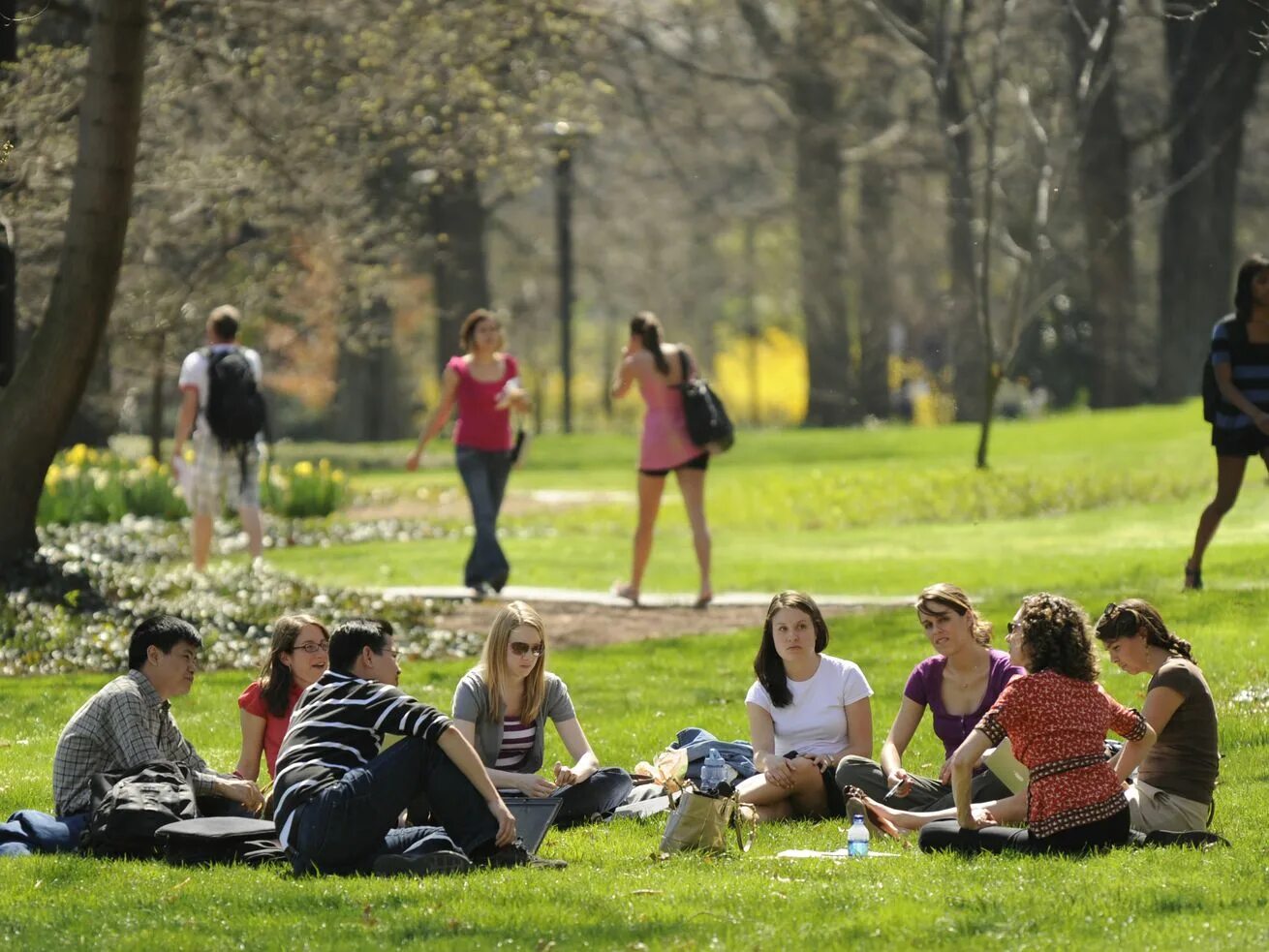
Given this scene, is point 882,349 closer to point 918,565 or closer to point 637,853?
point 918,565

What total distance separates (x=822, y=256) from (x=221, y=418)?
1151 inches

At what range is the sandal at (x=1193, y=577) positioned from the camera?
1313 centimetres

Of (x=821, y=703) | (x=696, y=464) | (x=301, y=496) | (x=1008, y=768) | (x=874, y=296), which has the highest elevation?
(x=874, y=296)

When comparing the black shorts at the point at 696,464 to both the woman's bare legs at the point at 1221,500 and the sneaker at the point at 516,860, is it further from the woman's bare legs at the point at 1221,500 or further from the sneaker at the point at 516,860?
the sneaker at the point at 516,860

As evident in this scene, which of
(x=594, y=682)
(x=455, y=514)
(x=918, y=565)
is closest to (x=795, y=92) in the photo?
(x=455, y=514)

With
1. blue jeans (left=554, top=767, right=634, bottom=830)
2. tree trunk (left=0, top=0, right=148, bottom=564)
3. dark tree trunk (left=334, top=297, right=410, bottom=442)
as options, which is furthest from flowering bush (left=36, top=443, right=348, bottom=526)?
dark tree trunk (left=334, top=297, right=410, bottom=442)

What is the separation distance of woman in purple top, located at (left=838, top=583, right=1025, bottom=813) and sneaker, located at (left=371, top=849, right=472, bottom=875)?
1.75m

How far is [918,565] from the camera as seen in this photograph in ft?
56.2

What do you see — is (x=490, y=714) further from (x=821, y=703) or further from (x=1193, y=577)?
(x=1193, y=577)

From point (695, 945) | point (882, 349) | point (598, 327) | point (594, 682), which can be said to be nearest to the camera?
point (695, 945)

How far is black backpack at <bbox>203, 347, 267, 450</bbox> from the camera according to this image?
1514cm

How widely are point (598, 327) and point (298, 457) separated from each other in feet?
188

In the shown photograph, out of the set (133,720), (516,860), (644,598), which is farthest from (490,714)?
(644,598)

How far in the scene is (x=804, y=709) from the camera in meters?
8.50
